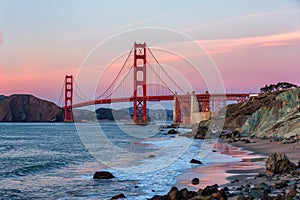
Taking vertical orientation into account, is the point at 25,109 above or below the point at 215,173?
above

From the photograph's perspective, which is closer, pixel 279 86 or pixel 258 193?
pixel 258 193

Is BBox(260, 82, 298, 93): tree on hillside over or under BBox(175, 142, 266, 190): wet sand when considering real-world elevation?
over

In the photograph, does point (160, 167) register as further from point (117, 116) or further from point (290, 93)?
point (117, 116)

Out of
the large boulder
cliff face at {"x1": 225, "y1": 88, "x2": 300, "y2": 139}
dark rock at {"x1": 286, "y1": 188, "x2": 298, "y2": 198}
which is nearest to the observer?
dark rock at {"x1": 286, "y1": 188, "x2": 298, "y2": 198}

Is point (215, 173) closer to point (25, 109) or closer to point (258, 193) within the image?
point (258, 193)

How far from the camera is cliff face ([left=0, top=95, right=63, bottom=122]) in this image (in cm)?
12688

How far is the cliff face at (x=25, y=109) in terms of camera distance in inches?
4995

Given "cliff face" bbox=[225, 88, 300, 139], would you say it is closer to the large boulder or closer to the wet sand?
the wet sand

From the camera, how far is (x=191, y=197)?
793 centimetres

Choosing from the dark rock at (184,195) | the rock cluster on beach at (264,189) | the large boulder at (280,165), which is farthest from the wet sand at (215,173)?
the dark rock at (184,195)

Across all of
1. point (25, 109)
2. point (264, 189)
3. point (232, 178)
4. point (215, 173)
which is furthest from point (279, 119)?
point (25, 109)

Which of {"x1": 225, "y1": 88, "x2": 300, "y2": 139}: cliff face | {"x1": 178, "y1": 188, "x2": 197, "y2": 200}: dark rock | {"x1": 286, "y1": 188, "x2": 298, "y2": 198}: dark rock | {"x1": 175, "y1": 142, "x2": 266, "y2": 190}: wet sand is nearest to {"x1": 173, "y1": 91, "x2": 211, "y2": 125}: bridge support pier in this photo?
{"x1": 225, "y1": 88, "x2": 300, "y2": 139}: cliff face

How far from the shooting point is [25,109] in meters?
130

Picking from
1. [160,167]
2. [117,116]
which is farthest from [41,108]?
[160,167]
